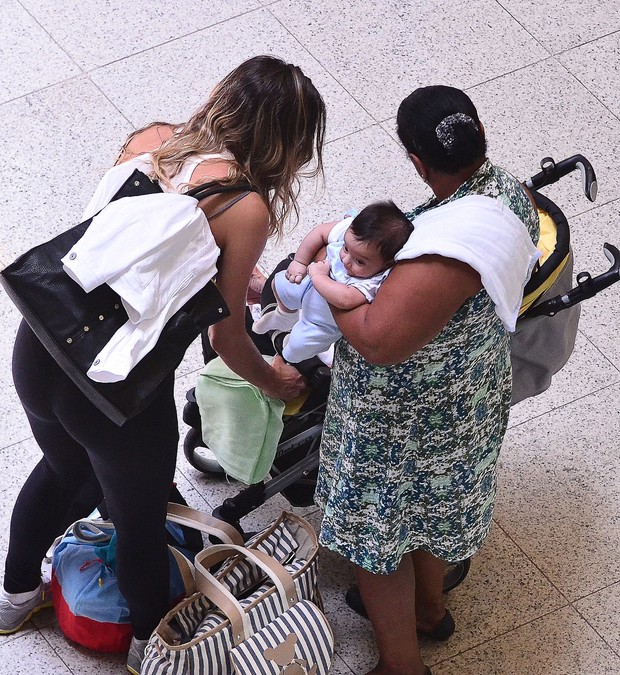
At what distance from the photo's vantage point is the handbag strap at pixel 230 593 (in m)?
2.79

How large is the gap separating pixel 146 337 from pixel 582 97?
3166mm

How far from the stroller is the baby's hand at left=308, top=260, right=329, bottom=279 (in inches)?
15.6

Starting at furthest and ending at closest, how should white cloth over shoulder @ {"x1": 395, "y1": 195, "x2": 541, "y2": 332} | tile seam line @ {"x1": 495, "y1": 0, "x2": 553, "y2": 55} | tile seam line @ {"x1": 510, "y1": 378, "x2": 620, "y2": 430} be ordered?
tile seam line @ {"x1": 495, "y1": 0, "x2": 553, "y2": 55} < tile seam line @ {"x1": 510, "y1": 378, "x2": 620, "y2": 430} < white cloth over shoulder @ {"x1": 395, "y1": 195, "x2": 541, "y2": 332}

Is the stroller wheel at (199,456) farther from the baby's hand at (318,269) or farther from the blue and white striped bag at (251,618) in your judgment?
the baby's hand at (318,269)

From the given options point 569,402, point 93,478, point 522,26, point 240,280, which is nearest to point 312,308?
point 240,280

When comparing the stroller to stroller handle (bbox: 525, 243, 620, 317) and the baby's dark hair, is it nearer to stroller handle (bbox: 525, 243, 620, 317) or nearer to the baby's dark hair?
stroller handle (bbox: 525, 243, 620, 317)

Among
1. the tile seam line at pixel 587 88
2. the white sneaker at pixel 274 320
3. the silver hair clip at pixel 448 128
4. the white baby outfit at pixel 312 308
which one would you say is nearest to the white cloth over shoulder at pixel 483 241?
the silver hair clip at pixel 448 128

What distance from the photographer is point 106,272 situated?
88.7 inches

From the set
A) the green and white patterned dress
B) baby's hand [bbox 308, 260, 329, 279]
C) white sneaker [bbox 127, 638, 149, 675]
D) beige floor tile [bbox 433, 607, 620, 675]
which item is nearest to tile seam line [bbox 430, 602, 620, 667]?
beige floor tile [bbox 433, 607, 620, 675]

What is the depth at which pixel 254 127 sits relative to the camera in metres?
2.44

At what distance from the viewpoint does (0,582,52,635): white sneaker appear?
3119 millimetres

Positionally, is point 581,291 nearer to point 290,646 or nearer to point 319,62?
point 290,646

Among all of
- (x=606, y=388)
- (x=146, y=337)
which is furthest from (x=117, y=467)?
(x=606, y=388)

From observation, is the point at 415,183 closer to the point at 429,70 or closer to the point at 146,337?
the point at 429,70
